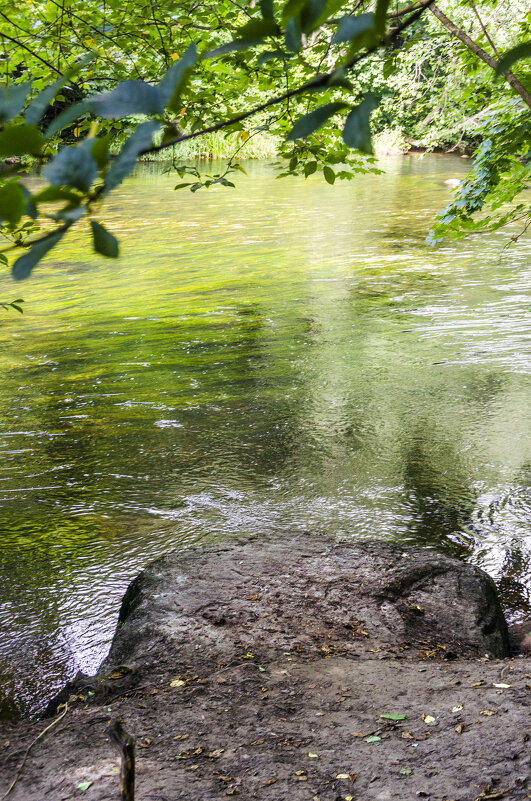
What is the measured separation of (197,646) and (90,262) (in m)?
13.5

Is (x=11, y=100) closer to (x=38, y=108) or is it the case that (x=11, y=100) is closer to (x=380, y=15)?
(x=38, y=108)

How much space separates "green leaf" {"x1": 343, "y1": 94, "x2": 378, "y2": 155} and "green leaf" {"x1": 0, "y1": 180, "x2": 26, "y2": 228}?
1.29 feet

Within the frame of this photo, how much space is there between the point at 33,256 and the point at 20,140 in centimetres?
15

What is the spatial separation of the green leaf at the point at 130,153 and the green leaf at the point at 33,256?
8 cm

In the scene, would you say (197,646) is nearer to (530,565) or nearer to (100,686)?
(100,686)

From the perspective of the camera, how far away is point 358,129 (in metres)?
0.89

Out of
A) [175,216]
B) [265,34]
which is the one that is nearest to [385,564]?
[265,34]

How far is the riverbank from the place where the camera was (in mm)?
2518

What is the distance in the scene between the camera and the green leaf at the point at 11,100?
83 cm

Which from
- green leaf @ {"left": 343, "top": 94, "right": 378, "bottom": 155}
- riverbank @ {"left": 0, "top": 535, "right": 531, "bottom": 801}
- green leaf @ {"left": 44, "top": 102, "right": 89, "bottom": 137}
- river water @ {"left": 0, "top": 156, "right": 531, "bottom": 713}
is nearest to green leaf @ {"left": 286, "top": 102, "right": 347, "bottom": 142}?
green leaf @ {"left": 343, "top": 94, "right": 378, "bottom": 155}

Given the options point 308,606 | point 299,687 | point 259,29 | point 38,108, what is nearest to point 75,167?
point 38,108

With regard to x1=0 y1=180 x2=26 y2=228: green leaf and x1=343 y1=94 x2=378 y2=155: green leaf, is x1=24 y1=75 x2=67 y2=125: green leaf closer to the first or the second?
x1=0 y1=180 x2=26 y2=228: green leaf

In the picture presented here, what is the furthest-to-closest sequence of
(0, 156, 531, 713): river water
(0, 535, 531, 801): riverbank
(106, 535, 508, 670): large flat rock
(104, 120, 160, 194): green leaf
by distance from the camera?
(0, 156, 531, 713): river water < (106, 535, 508, 670): large flat rock < (0, 535, 531, 801): riverbank < (104, 120, 160, 194): green leaf

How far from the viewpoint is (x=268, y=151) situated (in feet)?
119
